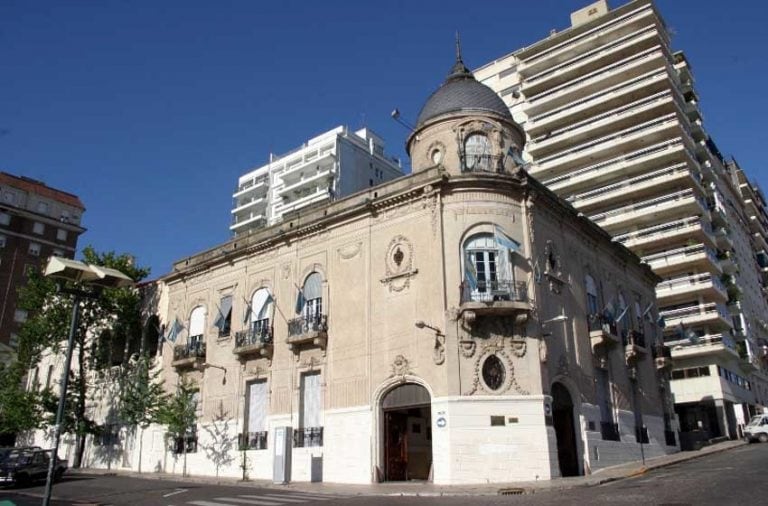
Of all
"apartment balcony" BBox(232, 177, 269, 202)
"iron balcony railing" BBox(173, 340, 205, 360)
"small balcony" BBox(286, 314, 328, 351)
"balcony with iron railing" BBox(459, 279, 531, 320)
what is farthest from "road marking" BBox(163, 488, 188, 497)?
"apartment balcony" BBox(232, 177, 269, 202)

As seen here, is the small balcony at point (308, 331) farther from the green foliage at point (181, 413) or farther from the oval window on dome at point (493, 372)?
the oval window on dome at point (493, 372)

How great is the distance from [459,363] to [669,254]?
3427 centimetres

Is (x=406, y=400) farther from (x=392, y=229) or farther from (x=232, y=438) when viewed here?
(x=232, y=438)

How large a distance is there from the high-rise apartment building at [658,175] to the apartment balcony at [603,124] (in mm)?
98

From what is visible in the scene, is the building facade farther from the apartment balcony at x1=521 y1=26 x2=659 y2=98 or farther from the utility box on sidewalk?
the apartment balcony at x1=521 y1=26 x2=659 y2=98

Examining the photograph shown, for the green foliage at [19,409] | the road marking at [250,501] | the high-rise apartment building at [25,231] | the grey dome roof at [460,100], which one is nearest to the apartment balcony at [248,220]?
the high-rise apartment building at [25,231]

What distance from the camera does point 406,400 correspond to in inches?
971

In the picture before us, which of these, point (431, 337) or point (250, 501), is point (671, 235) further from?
point (250, 501)

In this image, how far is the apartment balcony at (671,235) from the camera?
50031 mm

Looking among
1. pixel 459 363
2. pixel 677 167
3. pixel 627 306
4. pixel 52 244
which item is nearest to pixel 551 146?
pixel 677 167

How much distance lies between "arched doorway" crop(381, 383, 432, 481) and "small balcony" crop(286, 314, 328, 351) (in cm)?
426

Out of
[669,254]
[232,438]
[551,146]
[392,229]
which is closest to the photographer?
[392,229]

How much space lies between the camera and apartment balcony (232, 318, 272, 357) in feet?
97.3

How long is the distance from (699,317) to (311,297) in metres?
34.0
